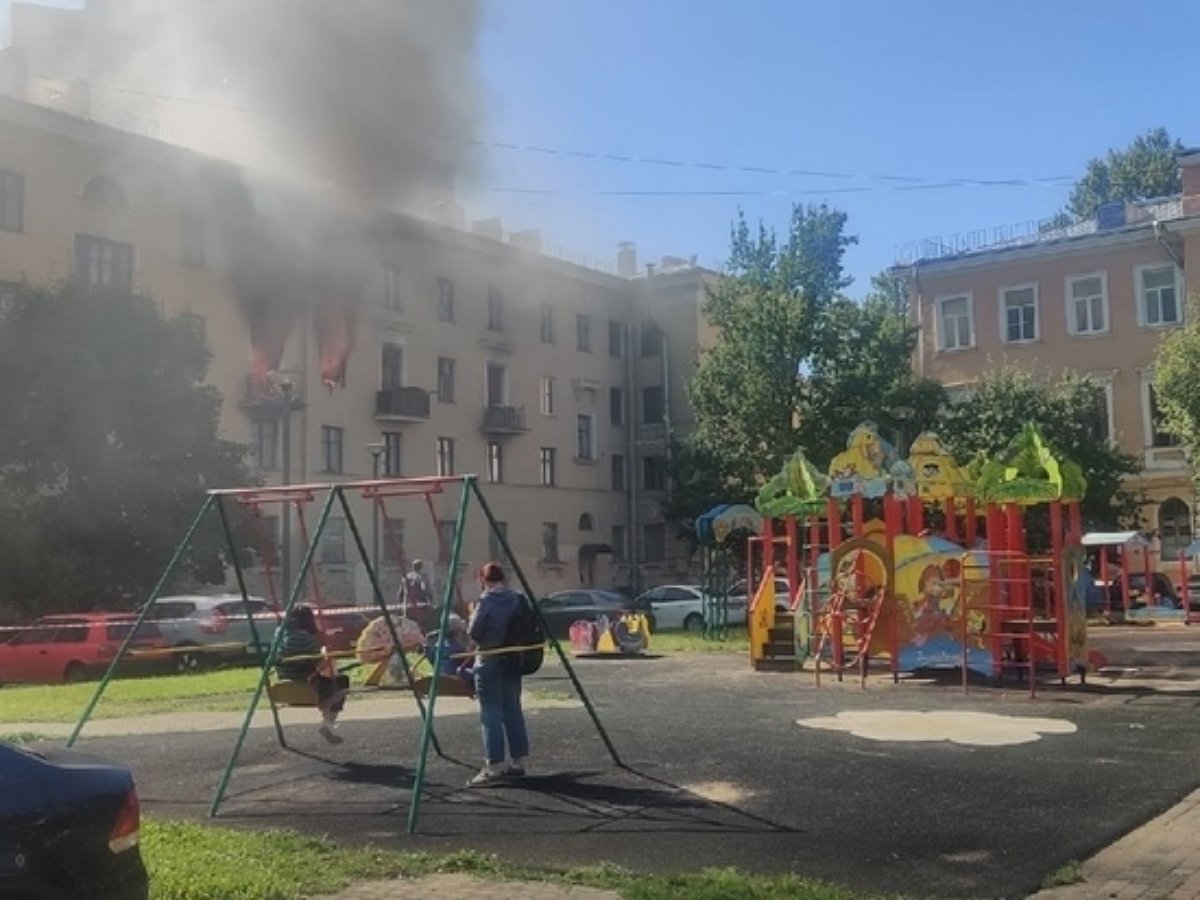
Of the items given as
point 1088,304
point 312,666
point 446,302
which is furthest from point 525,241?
point 312,666

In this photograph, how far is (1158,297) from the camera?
1561 inches

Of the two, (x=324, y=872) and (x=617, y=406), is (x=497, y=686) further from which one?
(x=617, y=406)

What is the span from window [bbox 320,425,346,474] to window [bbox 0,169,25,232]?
1121 centimetres

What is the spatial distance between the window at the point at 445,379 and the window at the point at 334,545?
7866 mm

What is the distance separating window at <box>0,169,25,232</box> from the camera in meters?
33.3

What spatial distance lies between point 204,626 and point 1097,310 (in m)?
29.2

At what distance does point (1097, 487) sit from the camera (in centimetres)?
3481

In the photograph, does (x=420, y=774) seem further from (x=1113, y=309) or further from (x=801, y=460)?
(x=1113, y=309)

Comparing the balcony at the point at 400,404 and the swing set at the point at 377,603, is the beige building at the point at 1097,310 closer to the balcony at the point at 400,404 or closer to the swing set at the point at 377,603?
the balcony at the point at 400,404

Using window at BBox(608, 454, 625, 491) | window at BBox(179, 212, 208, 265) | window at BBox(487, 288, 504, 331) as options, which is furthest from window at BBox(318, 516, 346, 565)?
window at BBox(608, 454, 625, 491)

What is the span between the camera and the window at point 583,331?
5138 centimetres

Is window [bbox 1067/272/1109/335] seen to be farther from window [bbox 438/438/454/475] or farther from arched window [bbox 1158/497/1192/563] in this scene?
window [bbox 438/438/454/475]

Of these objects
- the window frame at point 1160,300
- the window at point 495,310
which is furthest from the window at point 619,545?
the window frame at point 1160,300

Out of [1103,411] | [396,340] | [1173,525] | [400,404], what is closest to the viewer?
[1173,525]
